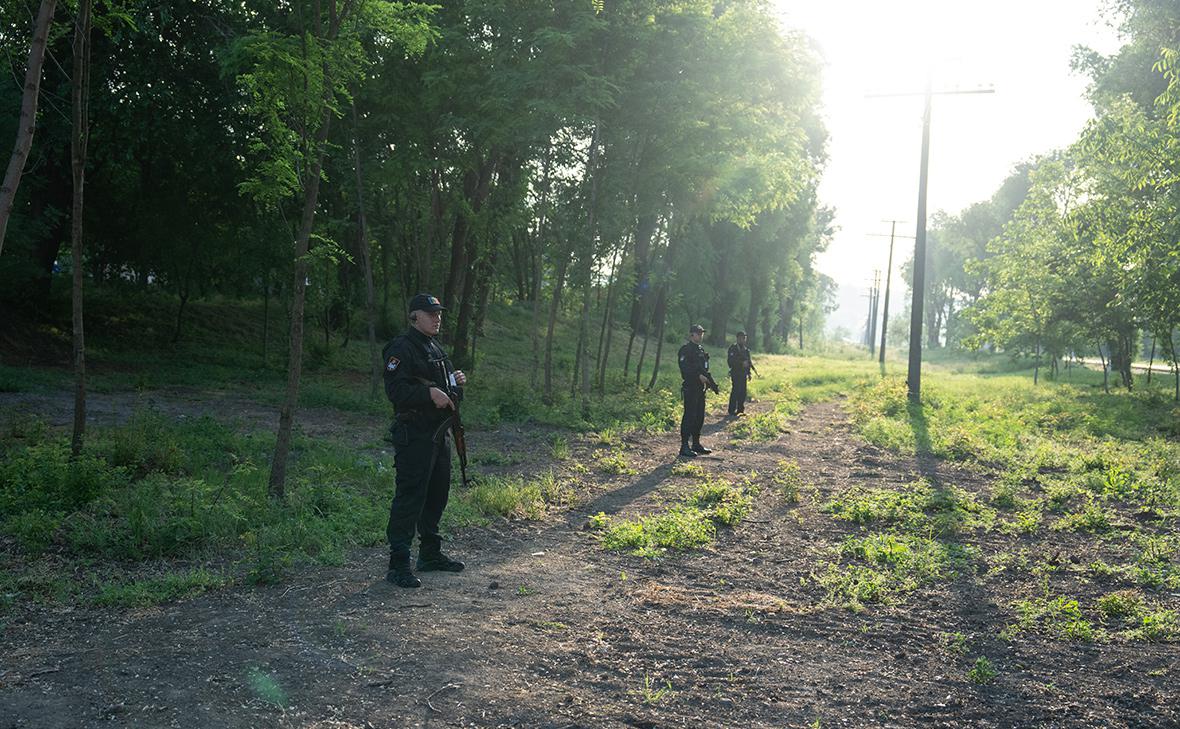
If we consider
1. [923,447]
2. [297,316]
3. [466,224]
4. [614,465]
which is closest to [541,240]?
[466,224]

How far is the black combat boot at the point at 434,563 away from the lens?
6.63 meters

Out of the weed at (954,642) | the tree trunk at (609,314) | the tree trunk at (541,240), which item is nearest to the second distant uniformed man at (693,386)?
the tree trunk at (541,240)

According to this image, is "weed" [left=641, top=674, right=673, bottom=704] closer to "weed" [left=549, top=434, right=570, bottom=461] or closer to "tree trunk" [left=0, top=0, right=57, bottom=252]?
"tree trunk" [left=0, top=0, right=57, bottom=252]

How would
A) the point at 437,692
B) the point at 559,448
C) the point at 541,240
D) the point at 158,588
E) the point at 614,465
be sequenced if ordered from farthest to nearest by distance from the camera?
1. the point at 541,240
2. the point at 559,448
3. the point at 614,465
4. the point at 158,588
5. the point at 437,692

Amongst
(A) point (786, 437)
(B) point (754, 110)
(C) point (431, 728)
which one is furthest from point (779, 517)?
(B) point (754, 110)

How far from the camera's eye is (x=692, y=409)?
1356cm

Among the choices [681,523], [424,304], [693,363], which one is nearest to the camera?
[424,304]

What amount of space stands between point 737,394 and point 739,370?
2.29 ft

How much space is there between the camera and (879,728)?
4.25 metres

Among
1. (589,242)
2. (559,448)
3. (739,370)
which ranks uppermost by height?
(589,242)

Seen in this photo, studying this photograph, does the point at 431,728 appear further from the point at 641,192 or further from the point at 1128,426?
the point at 1128,426

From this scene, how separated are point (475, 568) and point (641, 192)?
14224 mm

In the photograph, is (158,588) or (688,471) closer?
(158,588)

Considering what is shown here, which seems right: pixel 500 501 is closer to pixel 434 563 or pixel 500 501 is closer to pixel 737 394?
pixel 434 563
